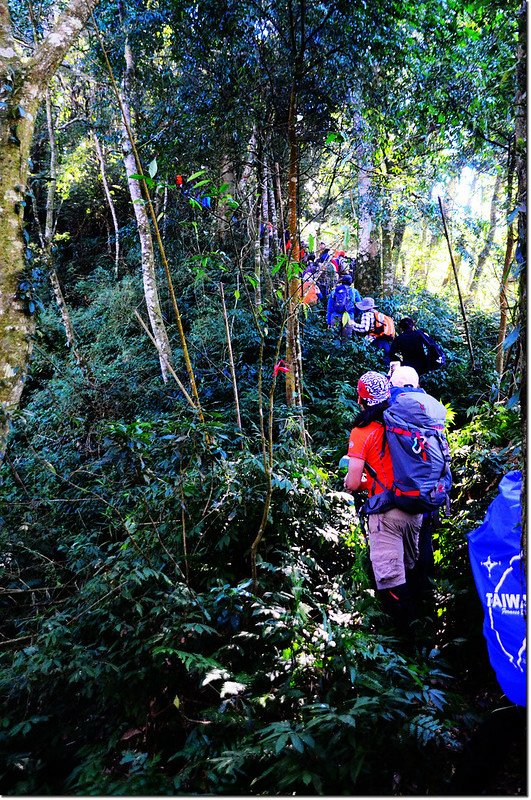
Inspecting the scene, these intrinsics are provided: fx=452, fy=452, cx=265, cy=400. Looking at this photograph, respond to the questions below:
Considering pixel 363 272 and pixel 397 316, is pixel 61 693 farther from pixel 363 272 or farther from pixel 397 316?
pixel 363 272

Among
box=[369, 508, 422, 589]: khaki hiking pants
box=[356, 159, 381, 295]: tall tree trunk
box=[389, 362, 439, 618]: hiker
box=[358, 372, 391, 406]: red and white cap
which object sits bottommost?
box=[389, 362, 439, 618]: hiker

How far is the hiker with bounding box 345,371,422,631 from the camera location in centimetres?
350

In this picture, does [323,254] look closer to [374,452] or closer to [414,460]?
[374,452]

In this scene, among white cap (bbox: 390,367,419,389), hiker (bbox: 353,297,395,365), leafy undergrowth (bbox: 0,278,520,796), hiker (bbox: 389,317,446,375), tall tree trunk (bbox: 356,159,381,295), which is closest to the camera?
leafy undergrowth (bbox: 0,278,520,796)

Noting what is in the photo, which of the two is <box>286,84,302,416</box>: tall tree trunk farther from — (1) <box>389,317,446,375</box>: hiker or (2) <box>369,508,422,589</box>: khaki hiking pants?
(2) <box>369,508,422,589</box>: khaki hiking pants

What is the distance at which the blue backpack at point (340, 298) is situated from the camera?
8.64 m

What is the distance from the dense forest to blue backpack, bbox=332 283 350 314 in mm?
651

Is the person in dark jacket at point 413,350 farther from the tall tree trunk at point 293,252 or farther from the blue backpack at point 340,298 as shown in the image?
the tall tree trunk at point 293,252

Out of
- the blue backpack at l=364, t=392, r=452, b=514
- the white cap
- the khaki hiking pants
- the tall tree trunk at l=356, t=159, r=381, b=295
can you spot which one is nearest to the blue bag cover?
→ the blue backpack at l=364, t=392, r=452, b=514

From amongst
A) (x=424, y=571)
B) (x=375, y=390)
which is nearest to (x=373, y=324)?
(x=375, y=390)

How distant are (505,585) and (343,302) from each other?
715 centimetres

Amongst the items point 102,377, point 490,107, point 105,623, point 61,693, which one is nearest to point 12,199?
point 105,623

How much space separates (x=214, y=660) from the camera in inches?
116

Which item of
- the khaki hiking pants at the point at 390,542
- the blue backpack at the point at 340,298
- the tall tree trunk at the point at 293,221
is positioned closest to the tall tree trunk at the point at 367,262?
the blue backpack at the point at 340,298
